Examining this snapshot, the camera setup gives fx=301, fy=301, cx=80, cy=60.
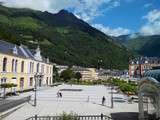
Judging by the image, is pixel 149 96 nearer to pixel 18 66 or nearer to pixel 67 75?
pixel 18 66

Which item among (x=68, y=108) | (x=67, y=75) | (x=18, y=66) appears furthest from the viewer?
(x=67, y=75)

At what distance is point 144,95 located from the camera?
1302 inches

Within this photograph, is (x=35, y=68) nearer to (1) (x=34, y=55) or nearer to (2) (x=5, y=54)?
(1) (x=34, y=55)

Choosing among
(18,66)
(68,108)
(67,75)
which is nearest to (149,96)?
(68,108)

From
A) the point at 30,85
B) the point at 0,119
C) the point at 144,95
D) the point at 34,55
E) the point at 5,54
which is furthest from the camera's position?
the point at 34,55

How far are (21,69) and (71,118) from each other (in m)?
59.1

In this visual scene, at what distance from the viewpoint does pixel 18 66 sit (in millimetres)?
75062

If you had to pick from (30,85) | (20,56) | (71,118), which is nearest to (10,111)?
(71,118)

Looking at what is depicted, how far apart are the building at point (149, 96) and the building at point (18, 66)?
38.7 meters

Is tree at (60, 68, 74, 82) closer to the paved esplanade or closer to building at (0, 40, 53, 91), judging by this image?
building at (0, 40, 53, 91)

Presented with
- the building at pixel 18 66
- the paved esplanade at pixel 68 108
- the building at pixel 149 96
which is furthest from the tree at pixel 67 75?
the building at pixel 149 96

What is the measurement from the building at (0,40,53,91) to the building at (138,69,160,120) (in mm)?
38660

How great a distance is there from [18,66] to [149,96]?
48.6m

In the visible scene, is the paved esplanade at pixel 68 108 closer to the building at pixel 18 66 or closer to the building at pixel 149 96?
the building at pixel 149 96
